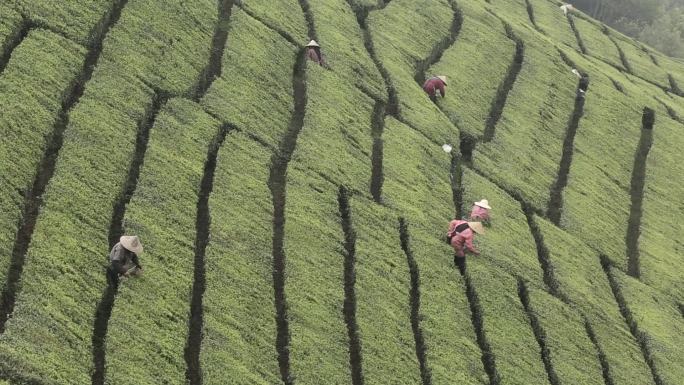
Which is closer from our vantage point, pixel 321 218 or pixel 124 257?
pixel 124 257

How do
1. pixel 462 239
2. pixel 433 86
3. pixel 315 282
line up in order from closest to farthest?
1. pixel 315 282
2. pixel 462 239
3. pixel 433 86

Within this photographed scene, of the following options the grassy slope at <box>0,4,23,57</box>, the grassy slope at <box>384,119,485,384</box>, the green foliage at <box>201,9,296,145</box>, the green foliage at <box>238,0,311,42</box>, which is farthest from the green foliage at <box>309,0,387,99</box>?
the grassy slope at <box>0,4,23,57</box>

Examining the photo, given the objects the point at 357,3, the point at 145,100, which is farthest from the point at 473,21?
the point at 145,100

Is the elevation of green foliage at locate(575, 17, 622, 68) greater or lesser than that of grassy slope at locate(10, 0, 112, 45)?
greater

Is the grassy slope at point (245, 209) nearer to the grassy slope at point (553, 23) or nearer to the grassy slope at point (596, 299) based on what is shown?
the grassy slope at point (596, 299)

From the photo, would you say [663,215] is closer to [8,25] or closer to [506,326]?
[506,326]

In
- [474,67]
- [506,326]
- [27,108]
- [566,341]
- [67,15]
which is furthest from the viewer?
[474,67]

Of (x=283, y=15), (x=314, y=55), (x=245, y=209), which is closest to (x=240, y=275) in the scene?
(x=245, y=209)

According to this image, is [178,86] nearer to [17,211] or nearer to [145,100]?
[145,100]

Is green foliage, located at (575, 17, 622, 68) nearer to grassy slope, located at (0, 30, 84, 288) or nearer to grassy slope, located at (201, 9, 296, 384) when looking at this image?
grassy slope, located at (201, 9, 296, 384)
